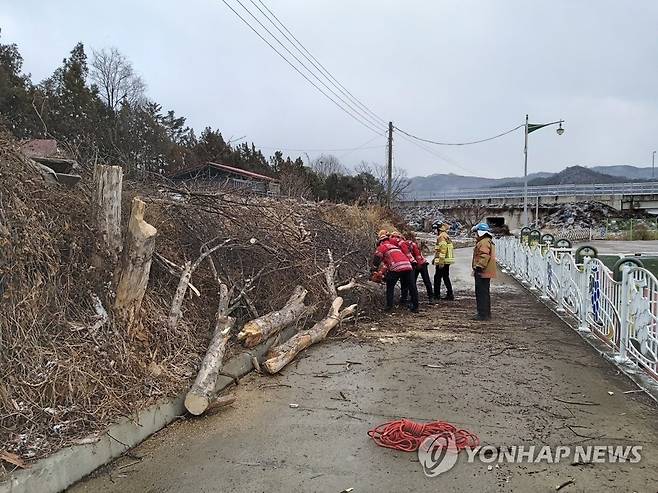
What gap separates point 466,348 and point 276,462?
379 cm

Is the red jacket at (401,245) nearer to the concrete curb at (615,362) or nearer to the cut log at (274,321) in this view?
the cut log at (274,321)

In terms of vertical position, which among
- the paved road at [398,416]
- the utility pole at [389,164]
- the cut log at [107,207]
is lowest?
the paved road at [398,416]

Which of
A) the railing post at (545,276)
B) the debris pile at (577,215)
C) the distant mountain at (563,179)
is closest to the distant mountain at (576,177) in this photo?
the distant mountain at (563,179)

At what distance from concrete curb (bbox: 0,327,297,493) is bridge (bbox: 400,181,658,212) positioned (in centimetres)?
4848

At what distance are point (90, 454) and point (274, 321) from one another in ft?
10.4

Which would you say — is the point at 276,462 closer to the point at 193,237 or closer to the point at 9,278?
the point at 9,278

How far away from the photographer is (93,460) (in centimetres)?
369

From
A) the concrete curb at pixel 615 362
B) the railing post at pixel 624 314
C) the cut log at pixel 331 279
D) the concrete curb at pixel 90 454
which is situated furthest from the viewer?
the cut log at pixel 331 279

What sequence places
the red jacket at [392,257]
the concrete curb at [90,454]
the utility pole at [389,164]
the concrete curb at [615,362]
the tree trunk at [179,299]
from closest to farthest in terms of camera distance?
the concrete curb at [90,454], the concrete curb at [615,362], the tree trunk at [179,299], the red jacket at [392,257], the utility pole at [389,164]

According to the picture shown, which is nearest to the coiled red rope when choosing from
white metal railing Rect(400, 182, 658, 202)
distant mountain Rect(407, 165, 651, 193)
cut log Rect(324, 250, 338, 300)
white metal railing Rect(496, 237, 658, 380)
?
white metal railing Rect(496, 237, 658, 380)

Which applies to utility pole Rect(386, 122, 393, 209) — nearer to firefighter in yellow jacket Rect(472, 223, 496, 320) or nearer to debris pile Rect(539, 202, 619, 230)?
firefighter in yellow jacket Rect(472, 223, 496, 320)

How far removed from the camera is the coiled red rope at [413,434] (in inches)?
155

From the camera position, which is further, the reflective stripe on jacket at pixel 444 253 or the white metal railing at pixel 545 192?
the white metal railing at pixel 545 192

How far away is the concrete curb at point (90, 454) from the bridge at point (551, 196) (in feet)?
159
